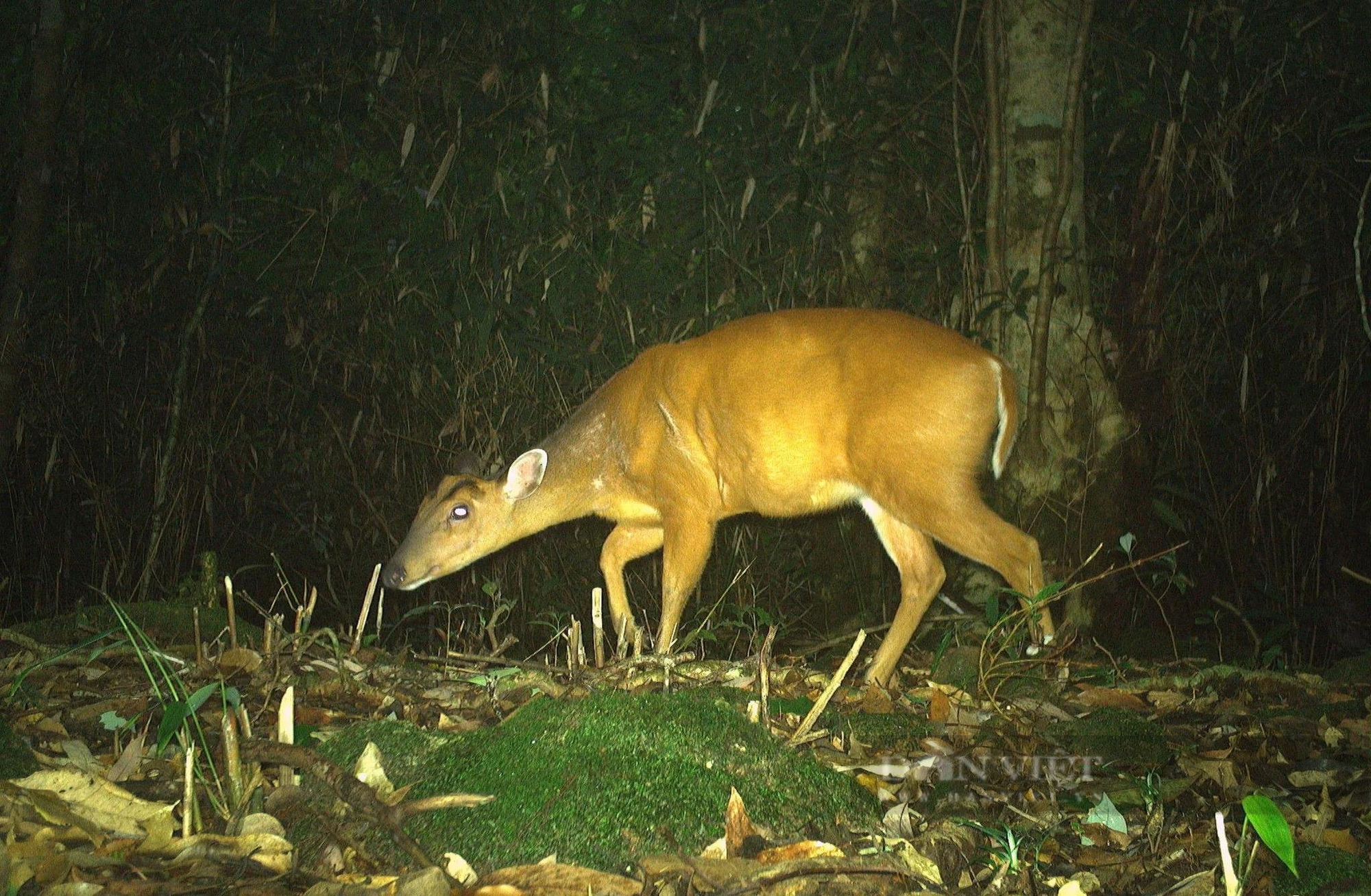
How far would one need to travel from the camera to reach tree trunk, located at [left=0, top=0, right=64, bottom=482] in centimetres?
702

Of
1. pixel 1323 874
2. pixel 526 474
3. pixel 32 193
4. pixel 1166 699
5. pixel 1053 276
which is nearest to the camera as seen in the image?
pixel 1323 874

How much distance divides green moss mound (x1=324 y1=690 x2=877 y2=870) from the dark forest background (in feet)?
9.65

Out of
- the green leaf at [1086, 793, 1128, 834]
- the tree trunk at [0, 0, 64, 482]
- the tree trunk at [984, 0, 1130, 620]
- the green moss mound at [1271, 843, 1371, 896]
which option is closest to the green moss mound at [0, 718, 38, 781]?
the green leaf at [1086, 793, 1128, 834]

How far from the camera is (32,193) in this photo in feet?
23.3

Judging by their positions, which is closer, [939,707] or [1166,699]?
[939,707]

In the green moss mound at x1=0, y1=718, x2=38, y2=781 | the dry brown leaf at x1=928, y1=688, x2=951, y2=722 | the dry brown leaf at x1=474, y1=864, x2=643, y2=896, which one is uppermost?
the green moss mound at x1=0, y1=718, x2=38, y2=781

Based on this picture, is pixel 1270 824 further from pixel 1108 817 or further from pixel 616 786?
pixel 616 786

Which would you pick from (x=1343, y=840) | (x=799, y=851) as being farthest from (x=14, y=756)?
(x=1343, y=840)

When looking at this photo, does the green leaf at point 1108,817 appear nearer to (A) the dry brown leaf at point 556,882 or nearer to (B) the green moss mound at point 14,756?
(A) the dry brown leaf at point 556,882

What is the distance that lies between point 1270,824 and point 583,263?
5.75m

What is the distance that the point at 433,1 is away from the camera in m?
7.01

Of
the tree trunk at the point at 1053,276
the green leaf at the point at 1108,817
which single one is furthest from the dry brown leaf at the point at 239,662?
the tree trunk at the point at 1053,276

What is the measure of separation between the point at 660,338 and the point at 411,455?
191 centimetres

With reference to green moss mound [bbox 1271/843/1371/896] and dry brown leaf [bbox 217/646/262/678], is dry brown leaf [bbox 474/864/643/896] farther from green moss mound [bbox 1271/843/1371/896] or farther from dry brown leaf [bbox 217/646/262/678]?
dry brown leaf [bbox 217/646/262/678]
